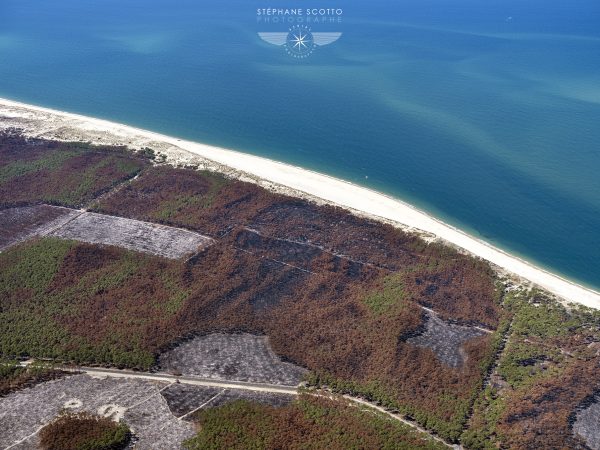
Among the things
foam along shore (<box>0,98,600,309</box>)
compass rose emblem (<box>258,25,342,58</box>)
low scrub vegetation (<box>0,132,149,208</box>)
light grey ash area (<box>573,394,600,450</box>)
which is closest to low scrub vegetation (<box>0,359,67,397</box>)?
low scrub vegetation (<box>0,132,149,208</box>)

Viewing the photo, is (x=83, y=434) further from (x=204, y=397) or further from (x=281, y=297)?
(x=281, y=297)

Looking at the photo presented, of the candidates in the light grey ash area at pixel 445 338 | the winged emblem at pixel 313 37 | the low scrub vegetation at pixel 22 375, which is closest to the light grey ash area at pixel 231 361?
the low scrub vegetation at pixel 22 375

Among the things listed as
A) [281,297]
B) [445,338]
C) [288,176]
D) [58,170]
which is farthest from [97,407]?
[288,176]

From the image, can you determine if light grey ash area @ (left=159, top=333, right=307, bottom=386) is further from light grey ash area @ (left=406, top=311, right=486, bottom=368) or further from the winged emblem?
the winged emblem

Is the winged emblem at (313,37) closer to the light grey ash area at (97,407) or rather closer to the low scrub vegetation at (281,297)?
the low scrub vegetation at (281,297)

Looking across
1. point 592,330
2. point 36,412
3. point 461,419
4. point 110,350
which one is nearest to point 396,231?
point 592,330

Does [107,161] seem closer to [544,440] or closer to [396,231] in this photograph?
[396,231]
